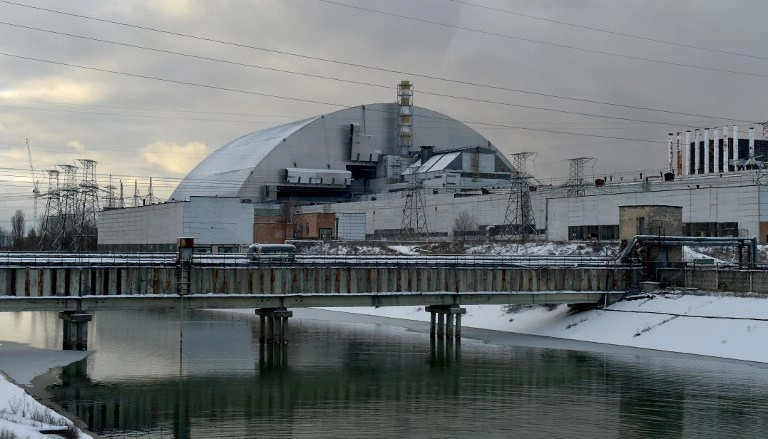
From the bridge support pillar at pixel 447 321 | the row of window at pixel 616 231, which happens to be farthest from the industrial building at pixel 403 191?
the bridge support pillar at pixel 447 321

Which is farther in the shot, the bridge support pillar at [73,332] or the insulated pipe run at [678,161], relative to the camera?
the insulated pipe run at [678,161]

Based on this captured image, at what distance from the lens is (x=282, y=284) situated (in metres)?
52.3

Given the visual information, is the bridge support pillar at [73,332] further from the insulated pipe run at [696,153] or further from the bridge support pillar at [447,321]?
Result: the insulated pipe run at [696,153]

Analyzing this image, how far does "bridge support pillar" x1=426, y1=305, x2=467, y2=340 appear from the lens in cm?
5706

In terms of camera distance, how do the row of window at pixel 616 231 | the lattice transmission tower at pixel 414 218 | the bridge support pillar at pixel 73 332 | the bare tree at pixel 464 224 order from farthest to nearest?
1. the lattice transmission tower at pixel 414 218
2. the bare tree at pixel 464 224
3. the row of window at pixel 616 231
4. the bridge support pillar at pixel 73 332

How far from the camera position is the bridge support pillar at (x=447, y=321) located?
187ft

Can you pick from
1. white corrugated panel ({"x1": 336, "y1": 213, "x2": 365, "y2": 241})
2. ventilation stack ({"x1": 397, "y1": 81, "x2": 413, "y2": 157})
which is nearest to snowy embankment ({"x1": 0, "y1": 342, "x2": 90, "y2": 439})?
white corrugated panel ({"x1": 336, "y1": 213, "x2": 365, "y2": 241})

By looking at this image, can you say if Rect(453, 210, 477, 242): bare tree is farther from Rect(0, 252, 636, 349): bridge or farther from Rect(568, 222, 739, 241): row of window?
Rect(0, 252, 636, 349): bridge

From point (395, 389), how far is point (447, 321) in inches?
723

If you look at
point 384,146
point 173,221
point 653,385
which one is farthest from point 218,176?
point 653,385

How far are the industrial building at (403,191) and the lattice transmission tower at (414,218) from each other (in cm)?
33

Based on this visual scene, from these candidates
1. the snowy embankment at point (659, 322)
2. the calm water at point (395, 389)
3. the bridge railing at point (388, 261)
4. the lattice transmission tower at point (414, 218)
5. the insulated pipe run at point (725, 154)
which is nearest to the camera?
the calm water at point (395, 389)

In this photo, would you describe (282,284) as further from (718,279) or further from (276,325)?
(718,279)

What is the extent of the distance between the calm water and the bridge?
262cm
